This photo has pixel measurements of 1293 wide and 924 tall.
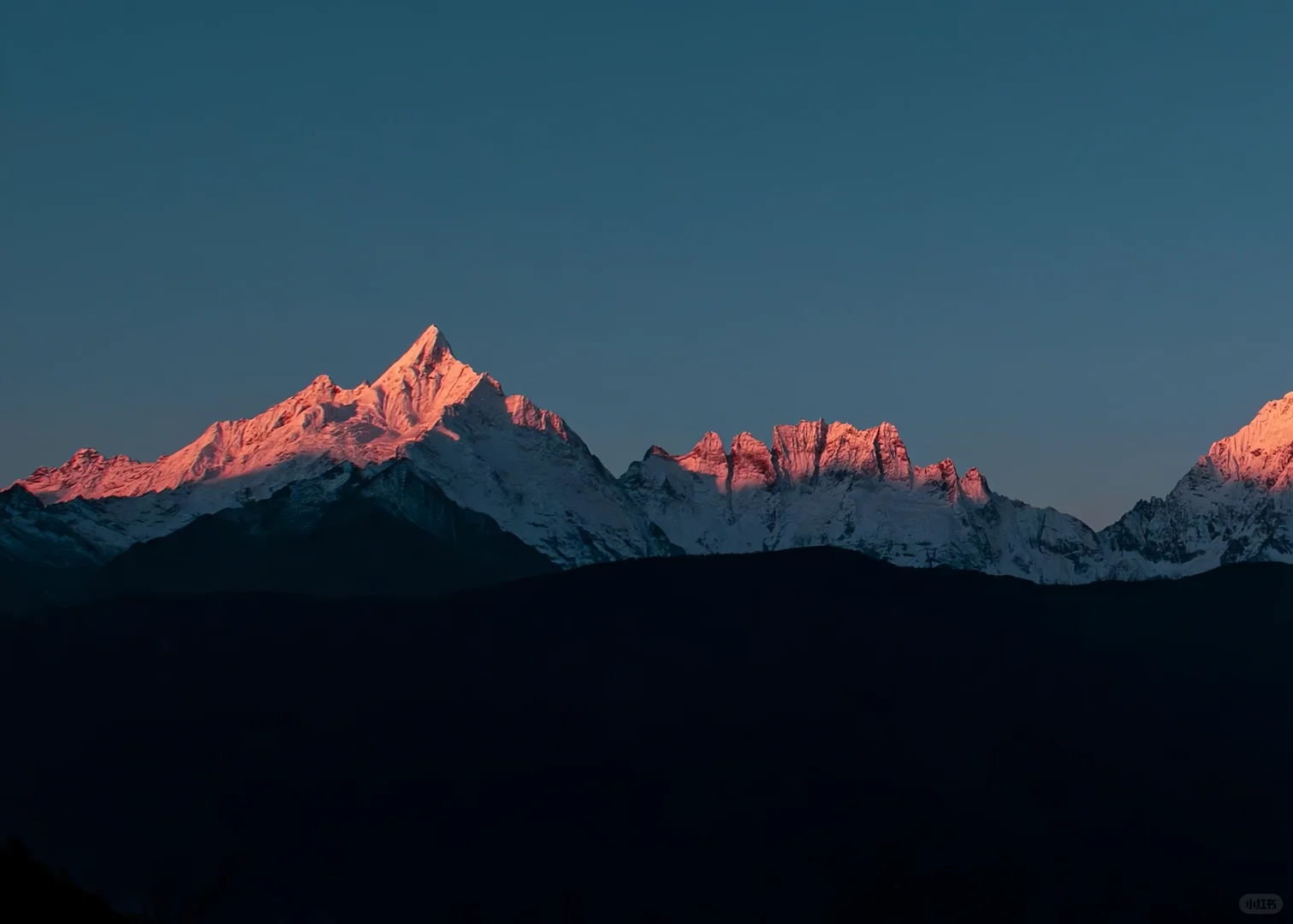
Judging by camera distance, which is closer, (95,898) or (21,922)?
(21,922)

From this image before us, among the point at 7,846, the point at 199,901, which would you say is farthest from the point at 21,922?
the point at 199,901

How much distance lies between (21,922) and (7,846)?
18.0 ft

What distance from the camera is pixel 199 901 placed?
52438 millimetres

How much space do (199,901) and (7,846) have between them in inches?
679

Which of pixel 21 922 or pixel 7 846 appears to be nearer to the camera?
pixel 21 922

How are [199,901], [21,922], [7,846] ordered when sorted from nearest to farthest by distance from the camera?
[199,901], [21,922], [7,846]

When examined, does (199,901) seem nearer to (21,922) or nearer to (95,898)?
(21,922)

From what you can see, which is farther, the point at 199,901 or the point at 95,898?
the point at 95,898

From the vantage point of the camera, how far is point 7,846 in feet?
218

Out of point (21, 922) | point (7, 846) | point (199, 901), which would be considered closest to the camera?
point (199, 901)

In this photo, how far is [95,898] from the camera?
2660 inches

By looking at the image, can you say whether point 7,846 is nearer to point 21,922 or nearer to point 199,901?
point 21,922

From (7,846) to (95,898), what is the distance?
11.9 feet

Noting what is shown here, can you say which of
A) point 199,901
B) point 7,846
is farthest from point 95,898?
point 199,901
